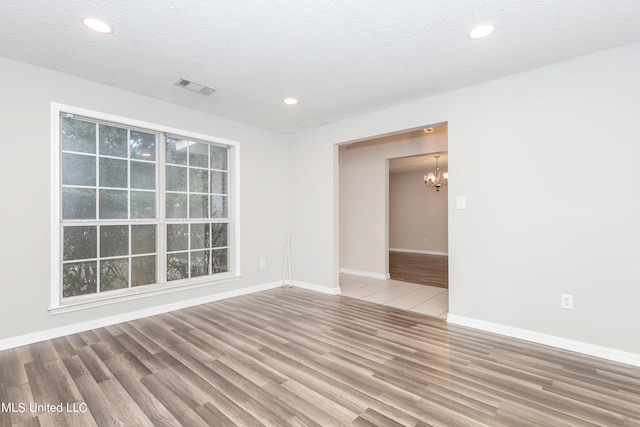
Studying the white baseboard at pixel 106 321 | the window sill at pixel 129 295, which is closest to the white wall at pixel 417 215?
the white baseboard at pixel 106 321

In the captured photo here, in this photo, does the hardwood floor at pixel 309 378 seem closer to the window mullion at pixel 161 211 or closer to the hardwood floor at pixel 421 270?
the window mullion at pixel 161 211

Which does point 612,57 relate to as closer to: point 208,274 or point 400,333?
point 400,333

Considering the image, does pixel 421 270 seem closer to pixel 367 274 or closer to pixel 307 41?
pixel 367 274

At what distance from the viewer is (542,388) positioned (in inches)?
82.4

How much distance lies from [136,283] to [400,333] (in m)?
3.15

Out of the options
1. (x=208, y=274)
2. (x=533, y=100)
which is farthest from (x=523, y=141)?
(x=208, y=274)

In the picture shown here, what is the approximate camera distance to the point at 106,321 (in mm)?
3293

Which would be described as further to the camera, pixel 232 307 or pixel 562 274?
pixel 232 307

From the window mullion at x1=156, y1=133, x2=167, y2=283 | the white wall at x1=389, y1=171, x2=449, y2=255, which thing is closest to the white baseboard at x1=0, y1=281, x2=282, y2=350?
the window mullion at x1=156, y1=133, x2=167, y2=283

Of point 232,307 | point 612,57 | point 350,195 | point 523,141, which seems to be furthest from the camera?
point 350,195

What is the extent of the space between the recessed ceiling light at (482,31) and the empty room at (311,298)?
0.05 ft

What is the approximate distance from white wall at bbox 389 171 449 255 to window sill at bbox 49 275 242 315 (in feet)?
24.0

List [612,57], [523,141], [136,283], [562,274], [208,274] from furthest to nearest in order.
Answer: [208,274], [136,283], [523,141], [562,274], [612,57]

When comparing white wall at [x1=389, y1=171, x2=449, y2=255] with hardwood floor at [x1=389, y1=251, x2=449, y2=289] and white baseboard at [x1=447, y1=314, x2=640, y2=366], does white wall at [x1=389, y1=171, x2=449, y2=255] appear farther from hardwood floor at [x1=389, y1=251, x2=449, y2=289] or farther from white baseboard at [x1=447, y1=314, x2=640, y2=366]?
white baseboard at [x1=447, y1=314, x2=640, y2=366]
